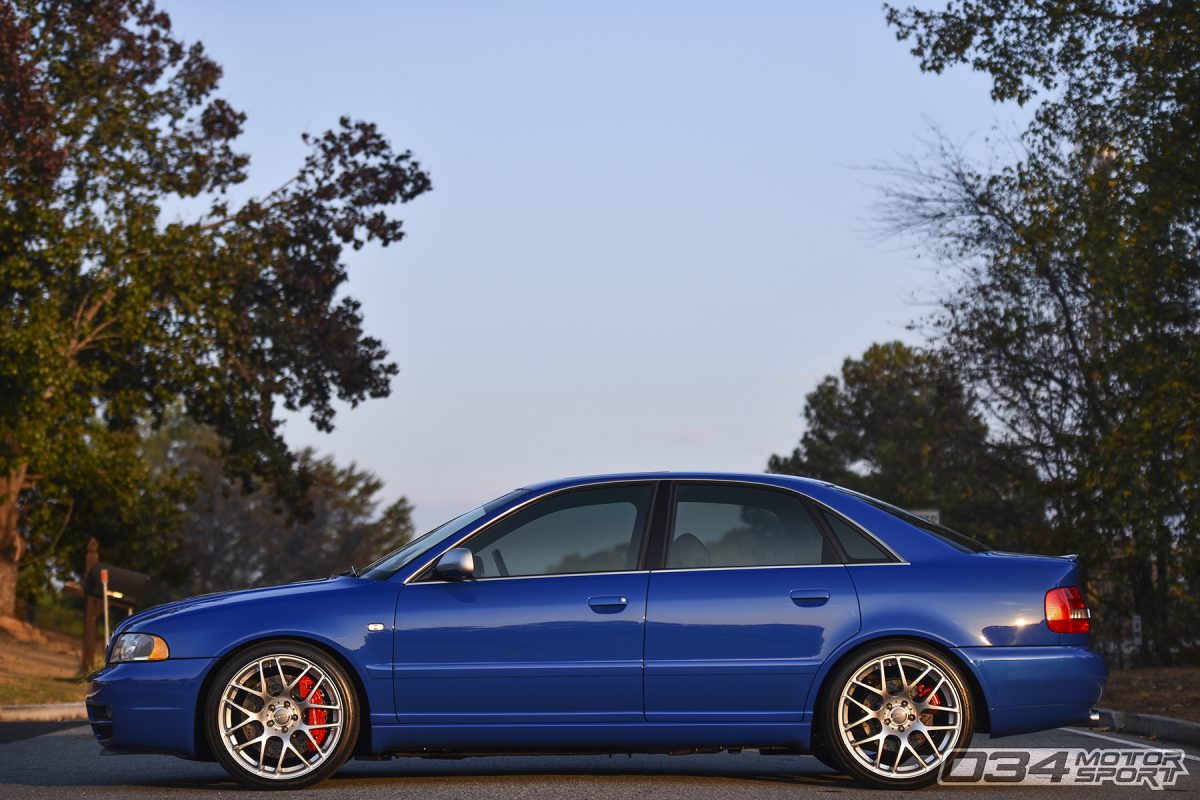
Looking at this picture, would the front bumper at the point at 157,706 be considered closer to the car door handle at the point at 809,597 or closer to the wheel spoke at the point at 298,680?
the wheel spoke at the point at 298,680

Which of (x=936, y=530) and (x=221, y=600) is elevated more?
(x=936, y=530)

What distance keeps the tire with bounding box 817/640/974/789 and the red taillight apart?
A: 55cm

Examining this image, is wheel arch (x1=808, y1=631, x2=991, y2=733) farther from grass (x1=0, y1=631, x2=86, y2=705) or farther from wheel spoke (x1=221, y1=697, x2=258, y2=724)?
grass (x1=0, y1=631, x2=86, y2=705)

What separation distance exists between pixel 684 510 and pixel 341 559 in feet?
203

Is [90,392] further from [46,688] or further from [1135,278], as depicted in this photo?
[1135,278]

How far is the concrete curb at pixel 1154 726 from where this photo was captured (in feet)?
36.4

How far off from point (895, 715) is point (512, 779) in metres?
2.01

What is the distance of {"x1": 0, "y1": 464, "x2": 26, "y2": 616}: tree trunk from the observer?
1107 inches

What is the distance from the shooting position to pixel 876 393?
67500 mm

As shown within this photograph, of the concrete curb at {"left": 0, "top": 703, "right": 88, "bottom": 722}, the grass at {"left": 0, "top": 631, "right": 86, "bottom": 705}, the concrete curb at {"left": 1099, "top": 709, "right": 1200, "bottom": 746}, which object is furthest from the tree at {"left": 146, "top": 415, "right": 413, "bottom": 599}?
the concrete curb at {"left": 1099, "top": 709, "right": 1200, "bottom": 746}

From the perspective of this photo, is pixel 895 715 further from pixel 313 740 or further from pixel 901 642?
pixel 313 740

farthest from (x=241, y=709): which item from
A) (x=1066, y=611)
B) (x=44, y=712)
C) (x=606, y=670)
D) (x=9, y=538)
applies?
(x=9, y=538)

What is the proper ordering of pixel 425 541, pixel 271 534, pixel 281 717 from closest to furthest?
pixel 281 717, pixel 425 541, pixel 271 534

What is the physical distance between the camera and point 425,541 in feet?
27.2
